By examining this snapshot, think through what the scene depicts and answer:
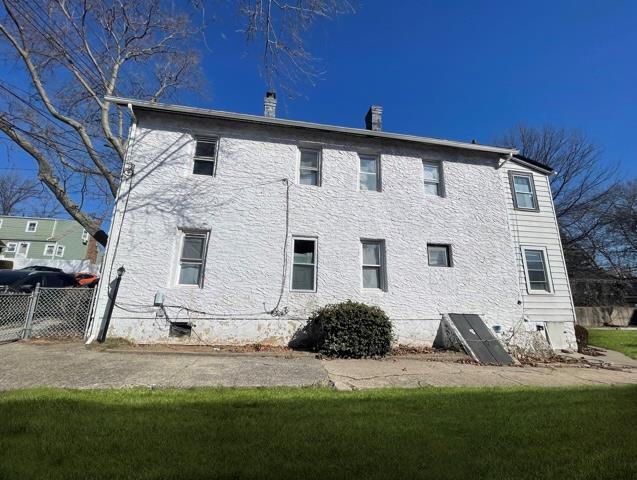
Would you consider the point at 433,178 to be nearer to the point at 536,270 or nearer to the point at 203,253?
the point at 536,270

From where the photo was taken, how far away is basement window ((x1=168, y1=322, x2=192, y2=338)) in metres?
8.03

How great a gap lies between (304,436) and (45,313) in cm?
844

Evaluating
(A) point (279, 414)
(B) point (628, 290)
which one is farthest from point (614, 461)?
(B) point (628, 290)

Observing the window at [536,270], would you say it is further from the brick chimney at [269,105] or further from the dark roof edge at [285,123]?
the brick chimney at [269,105]

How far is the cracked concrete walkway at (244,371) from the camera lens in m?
5.02

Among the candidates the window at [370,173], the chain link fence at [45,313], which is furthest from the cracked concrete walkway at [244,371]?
the window at [370,173]

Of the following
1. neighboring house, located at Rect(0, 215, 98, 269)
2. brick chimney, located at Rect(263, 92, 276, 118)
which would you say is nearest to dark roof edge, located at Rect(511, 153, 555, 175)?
brick chimney, located at Rect(263, 92, 276, 118)

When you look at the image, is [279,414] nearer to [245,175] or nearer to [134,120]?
[245,175]

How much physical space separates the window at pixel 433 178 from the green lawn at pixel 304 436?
284 inches

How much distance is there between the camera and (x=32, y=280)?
12.5 metres

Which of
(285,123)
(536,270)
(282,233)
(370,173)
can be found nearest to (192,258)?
(282,233)

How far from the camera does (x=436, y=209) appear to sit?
10.2 metres

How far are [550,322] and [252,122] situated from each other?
37.0 ft

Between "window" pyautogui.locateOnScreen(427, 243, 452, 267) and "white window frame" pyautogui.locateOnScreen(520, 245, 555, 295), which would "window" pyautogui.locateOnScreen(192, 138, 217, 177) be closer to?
"window" pyautogui.locateOnScreen(427, 243, 452, 267)
